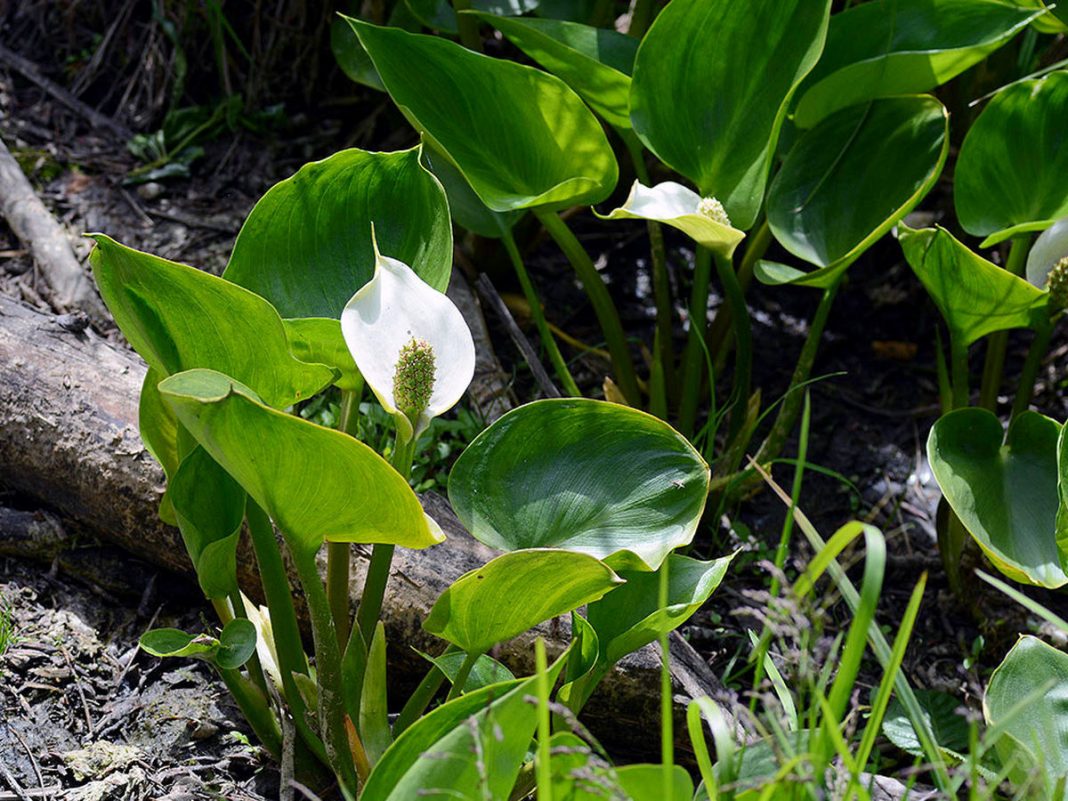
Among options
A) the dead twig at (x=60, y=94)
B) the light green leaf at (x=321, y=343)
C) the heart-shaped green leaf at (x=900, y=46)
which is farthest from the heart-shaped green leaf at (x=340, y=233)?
the dead twig at (x=60, y=94)

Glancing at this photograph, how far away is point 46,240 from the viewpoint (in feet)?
6.08

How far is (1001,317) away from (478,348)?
0.85 meters

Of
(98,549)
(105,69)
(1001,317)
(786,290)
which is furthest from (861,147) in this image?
(105,69)

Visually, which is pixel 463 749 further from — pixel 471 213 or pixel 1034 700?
pixel 471 213

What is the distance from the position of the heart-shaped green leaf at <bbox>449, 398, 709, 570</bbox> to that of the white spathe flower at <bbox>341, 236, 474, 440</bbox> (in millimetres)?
73

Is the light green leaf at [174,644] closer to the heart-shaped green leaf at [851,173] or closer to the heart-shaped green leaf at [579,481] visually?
the heart-shaped green leaf at [579,481]

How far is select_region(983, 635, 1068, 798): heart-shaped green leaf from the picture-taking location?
1046 mm

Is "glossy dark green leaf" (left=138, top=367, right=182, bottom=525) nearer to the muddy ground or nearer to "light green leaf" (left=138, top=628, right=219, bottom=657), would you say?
"light green leaf" (left=138, top=628, right=219, bottom=657)

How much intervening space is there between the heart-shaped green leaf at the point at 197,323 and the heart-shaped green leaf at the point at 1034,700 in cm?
75

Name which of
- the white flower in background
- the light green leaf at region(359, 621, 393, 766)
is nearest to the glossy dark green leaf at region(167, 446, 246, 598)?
the light green leaf at region(359, 621, 393, 766)

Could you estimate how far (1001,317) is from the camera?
1.38 metres

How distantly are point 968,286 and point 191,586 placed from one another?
108 cm

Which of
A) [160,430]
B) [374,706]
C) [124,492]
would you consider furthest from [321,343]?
[124,492]

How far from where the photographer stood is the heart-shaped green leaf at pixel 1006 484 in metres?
1.26
